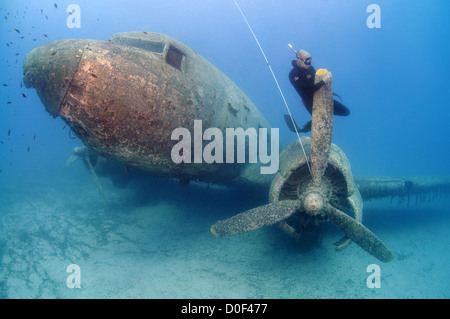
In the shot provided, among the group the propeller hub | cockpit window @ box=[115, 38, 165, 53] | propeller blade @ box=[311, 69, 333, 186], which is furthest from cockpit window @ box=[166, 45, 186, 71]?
the propeller hub

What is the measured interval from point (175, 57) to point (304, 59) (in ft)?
9.33

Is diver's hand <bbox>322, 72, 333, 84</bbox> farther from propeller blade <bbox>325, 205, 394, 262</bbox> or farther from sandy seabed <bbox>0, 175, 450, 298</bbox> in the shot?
sandy seabed <bbox>0, 175, 450, 298</bbox>

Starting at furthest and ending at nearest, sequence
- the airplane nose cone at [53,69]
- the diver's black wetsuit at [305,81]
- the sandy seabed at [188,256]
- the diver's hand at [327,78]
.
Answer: the sandy seabed at [188,256]
the diver's black wetsuit at [305,81]
the diver's hand at [327,78]
the airplane nose cone at [53,69]

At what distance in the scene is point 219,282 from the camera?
17.7ft

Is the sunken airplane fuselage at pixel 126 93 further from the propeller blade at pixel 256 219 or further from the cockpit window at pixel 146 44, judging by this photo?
the propeller blade at pixel 256 219

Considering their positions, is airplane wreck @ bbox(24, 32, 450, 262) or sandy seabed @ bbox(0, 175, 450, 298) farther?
sandy seabed @ bbox(0, 175, 450, 298)

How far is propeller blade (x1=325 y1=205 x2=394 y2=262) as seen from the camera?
4.56 metres

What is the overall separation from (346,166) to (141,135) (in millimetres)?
4747

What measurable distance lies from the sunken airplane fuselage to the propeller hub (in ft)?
8.56

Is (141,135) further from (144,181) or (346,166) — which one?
(144,181)

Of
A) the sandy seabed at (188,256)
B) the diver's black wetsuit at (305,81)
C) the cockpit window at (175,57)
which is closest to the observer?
the diver's black wetsuit at (305,81)

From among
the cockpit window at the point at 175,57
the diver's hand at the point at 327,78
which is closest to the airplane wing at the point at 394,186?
the diver's hand at the point at 327,78

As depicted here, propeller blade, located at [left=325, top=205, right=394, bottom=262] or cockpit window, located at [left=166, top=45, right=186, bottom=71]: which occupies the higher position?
cockpit window, located at [left=166, top=45, right=186, bottom=71]

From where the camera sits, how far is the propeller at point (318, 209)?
15.0 feet
